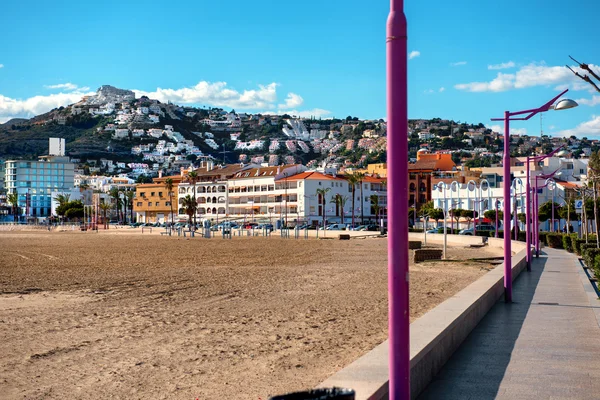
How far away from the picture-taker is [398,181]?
438 cm

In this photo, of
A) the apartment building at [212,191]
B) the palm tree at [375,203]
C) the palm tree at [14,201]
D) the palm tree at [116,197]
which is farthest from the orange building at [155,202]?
the palm tree at [14,201]

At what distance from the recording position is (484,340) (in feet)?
30.6

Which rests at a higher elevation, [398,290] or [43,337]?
[398,290]

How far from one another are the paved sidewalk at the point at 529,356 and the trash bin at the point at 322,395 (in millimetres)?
2926

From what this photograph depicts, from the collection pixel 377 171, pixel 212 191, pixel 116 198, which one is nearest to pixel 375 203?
pixel 377 171

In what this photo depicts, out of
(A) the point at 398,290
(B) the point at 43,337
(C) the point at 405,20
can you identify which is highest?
(C) the point at 405,20

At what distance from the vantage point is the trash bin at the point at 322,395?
3553 millimetres

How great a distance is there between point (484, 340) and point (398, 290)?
17.7 ft

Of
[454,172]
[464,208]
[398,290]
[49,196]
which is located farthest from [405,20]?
[49,196]

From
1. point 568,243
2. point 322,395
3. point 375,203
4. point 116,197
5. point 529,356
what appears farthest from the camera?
point 116,197

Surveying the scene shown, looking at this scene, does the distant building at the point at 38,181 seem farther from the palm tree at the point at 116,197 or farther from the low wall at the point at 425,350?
the low wall at the point at 425,350

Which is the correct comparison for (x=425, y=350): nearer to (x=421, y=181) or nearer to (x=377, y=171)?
(x=421, y=181)

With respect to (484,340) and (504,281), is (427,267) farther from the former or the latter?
(484,340)

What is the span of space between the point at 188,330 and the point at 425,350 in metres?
6.26
